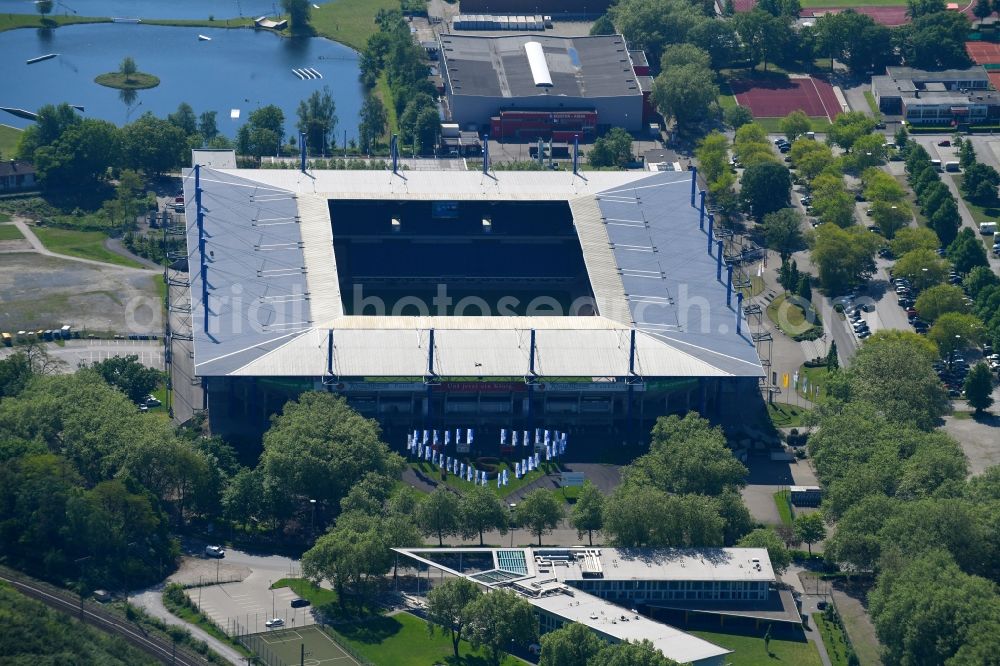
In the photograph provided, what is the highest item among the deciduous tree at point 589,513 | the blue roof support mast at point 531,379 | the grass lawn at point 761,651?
the blue roof support mast at point 531,379

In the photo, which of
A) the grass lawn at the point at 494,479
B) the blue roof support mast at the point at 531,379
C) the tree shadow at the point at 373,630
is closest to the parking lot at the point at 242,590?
the tree shadow at the point at 373,630

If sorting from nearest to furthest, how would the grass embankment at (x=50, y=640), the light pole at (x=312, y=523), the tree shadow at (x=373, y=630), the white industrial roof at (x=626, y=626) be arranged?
the grass embankment at (x=50, y=640)
the white industrial roof at (x=626, y=626)
the tree shadow at (x=373, y=630)
the light pole at (x=312, y=523)

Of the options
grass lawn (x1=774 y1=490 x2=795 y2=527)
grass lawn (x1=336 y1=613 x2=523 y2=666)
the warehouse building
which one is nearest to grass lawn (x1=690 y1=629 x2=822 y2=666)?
the warehouse building

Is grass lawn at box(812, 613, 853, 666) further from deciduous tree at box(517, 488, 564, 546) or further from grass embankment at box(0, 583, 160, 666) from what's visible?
grass embankment at box(0, 583, 160, 666)

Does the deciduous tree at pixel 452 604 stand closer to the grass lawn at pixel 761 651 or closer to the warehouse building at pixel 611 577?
the warehouse building at pixel 611 577

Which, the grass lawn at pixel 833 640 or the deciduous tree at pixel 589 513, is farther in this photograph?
the deciduous tree at pixel 589 513

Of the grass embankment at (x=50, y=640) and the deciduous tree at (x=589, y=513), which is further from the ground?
the deciduous tree at (x=589, y=513)
